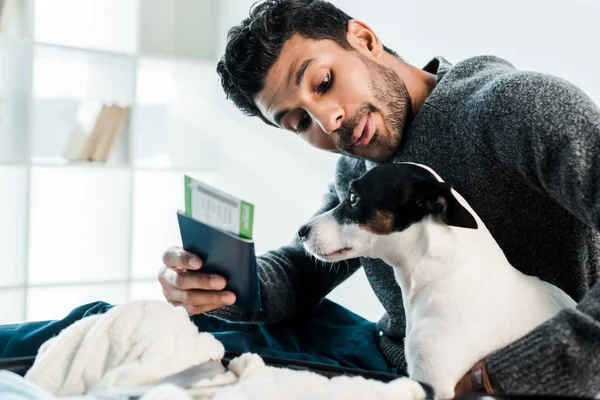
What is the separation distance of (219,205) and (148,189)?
8.34ft

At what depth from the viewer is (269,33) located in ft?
4.81

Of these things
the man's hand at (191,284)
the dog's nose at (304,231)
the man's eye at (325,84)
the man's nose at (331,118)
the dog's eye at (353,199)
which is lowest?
the man's hand at (191,284)

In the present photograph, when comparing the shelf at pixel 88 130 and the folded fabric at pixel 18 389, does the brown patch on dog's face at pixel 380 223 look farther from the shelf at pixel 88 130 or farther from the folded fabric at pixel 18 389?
the shelf at pixel 88 130

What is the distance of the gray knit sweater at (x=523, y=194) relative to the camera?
918 millimetres

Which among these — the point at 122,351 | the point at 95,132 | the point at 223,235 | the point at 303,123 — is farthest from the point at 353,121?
the point at 95,132

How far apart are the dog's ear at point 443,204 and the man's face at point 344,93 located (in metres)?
0.30

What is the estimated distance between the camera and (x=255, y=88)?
1530 millimetres

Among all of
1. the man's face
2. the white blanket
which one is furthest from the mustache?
the white blanket

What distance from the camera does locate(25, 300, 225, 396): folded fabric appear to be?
88 cm

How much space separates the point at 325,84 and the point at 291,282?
47cm

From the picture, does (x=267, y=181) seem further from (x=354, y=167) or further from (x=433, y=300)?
(x=433, y=300)

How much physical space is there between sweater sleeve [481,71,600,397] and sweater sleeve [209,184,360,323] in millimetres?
597

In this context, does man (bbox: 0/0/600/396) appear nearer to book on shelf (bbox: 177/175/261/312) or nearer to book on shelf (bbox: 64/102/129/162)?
book on shelf (bbox: 177/175/261/312)

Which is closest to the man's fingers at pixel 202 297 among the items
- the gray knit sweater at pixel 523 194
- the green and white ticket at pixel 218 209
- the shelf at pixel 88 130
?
the gray knit sweater at pixel 523 194
